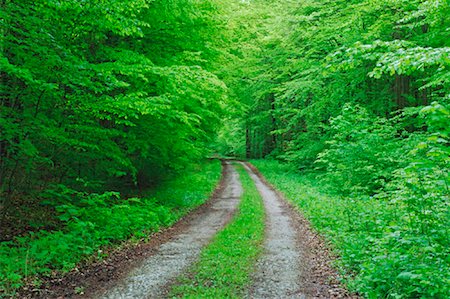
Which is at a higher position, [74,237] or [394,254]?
[394,254]

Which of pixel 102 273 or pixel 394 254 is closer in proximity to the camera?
pixel 394 254

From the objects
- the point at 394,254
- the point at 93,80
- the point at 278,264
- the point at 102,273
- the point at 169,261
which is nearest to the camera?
the point at 394,254

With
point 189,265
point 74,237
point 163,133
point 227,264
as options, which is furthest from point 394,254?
point 163,133

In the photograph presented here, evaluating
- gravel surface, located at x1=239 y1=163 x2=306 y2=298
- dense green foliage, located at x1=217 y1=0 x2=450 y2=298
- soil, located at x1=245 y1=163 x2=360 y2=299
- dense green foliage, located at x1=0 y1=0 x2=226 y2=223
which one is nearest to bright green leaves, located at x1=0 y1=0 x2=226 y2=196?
dense green foliage, located at x1=0 y1=0 x2=226 y2=223

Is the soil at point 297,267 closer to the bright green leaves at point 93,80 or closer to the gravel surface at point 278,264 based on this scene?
the gravel surface at point 278,264

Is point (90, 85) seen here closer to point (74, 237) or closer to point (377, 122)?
point (74, 237)

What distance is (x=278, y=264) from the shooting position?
8188 mm

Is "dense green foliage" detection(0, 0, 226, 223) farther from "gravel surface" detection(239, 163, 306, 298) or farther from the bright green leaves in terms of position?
"gravel surface" detection(239, 163, 306, 298)

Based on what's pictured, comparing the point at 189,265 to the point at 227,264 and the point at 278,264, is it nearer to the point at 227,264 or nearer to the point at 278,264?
the point at 227,264

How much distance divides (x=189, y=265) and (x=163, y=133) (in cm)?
645

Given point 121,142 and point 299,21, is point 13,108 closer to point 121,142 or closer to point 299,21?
point 121,142

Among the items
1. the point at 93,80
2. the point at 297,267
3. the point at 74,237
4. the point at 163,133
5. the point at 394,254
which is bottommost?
the point at 297,267

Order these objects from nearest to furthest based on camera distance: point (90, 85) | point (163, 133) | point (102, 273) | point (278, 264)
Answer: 1. point (102, 273)
2. point (278, 264)
3. point (90, 85)
4. point (163, 133)

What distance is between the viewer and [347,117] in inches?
664
